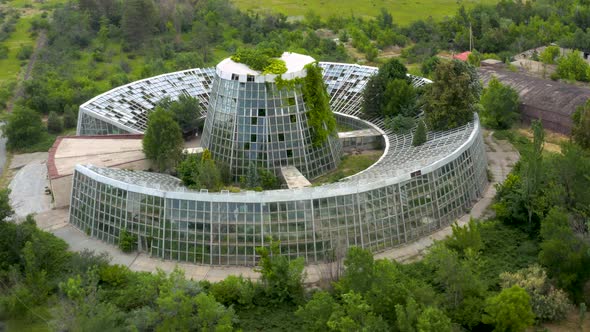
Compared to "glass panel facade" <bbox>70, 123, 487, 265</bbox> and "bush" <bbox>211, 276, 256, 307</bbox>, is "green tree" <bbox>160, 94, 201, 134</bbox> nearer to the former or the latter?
"glass panel facade" <bbox>70, 123, 487, 265</bbox>

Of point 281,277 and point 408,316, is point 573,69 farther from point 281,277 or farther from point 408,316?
point 408,316

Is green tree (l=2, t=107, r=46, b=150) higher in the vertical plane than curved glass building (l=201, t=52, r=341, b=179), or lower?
lower

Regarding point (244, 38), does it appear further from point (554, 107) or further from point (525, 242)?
point (525, 242)

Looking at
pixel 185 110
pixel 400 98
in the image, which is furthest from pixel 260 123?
pixel 400 98

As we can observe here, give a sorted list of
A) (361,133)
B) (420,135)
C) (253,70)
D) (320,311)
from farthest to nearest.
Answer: (361,133) < (420,135) < (253,70) < (320,311)

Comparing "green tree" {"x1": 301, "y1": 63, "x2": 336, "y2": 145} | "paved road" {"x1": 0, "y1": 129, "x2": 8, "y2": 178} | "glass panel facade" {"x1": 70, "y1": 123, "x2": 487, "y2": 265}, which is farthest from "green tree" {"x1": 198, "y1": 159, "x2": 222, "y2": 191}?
"paved road" {"x1": 0, "y1": 129, "x2": 8, "y2": 178}

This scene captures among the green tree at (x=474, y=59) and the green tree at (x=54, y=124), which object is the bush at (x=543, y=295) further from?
the green tree at (x=54, y=124)
